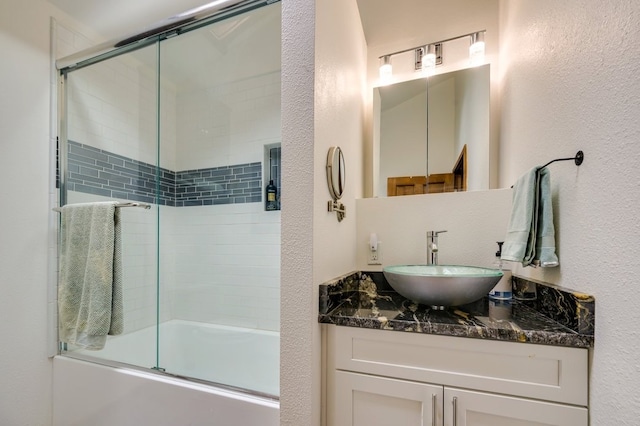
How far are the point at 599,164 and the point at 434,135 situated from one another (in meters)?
0.97

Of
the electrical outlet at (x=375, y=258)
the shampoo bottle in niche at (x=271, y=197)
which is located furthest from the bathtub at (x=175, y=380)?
the shampoo bottle in niche at (x=271, y=197)

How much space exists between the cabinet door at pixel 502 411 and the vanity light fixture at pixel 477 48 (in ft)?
5.43

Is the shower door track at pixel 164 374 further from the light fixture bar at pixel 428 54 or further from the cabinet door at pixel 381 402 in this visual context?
the light fixture bar at pixel 428 54

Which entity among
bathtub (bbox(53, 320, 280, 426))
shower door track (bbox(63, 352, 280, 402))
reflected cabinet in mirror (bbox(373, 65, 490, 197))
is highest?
reflected cabinet in mirror (bbox(373, 65, 490, 197))

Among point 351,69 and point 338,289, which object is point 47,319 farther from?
point 351,69

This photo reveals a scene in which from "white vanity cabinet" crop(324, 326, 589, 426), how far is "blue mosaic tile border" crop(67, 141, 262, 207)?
1525 millimetres

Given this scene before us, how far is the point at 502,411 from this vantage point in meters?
0.85

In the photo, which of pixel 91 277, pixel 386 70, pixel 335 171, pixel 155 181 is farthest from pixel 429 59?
pixel 91 277

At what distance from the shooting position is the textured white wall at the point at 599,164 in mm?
635

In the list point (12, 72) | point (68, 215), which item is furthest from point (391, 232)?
point (12, 72)

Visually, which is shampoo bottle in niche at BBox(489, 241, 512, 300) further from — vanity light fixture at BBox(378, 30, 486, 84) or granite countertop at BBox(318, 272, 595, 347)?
vanity light fixture at BBox(378, 30, 486, 84)

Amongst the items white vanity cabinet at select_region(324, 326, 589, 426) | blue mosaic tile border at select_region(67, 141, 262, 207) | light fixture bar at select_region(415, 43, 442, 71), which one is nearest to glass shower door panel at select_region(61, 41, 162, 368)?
blue mosaic tile border at select_region(67, 141, 262, 207)

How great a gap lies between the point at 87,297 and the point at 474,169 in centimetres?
223

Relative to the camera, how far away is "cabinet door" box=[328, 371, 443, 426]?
91 cm
